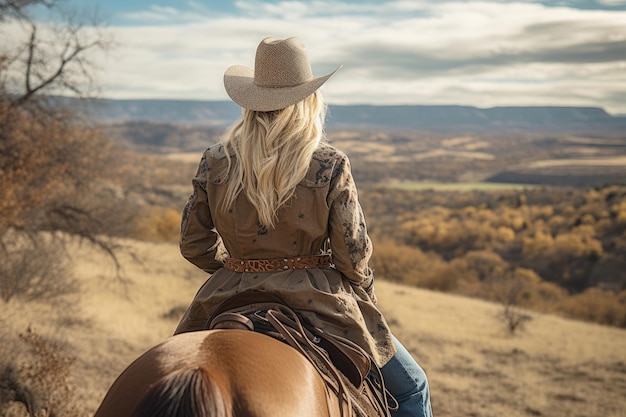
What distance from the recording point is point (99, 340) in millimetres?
14328

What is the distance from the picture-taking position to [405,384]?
2.68 metres

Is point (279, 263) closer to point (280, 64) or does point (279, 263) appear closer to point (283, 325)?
point (283, 325)

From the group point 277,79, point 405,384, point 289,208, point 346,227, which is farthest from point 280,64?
point 405,384

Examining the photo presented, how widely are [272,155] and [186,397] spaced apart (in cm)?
105

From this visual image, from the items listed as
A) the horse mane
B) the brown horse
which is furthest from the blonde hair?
the horse mane

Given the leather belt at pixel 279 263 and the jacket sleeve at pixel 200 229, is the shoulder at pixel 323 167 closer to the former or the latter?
the leather belt at pixel 279 263

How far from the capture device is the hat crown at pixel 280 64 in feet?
8.30

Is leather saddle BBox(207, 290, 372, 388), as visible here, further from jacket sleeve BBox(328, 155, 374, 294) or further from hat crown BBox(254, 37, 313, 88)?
hat crown BBox(254, 37, 313, 88)

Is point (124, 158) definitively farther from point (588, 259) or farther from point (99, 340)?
point (588, 259)

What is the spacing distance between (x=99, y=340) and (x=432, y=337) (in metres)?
11.3

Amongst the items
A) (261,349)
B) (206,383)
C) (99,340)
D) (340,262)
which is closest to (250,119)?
(340,262)

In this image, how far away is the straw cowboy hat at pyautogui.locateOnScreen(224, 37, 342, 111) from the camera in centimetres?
244

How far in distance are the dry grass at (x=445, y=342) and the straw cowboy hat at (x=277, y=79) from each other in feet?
17.7

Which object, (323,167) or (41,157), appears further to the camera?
(41,157)
